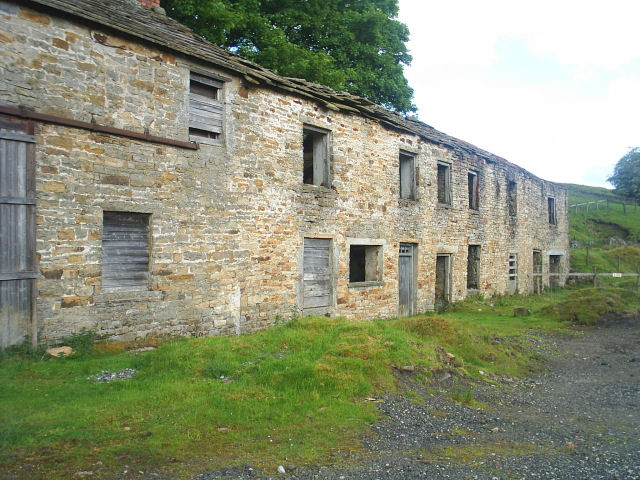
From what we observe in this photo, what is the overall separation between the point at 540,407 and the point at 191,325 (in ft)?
19.8

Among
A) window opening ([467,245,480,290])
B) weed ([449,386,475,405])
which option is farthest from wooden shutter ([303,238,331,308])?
window opening ([467,245,480,290])

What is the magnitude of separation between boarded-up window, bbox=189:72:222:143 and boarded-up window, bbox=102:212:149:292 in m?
2.11

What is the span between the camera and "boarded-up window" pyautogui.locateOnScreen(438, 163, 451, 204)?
1583 cm

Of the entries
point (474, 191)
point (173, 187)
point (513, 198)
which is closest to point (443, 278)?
point (474, 191)

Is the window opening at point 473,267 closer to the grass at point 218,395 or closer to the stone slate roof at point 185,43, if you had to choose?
the stone slate roof at point 185,43

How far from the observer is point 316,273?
430 inches

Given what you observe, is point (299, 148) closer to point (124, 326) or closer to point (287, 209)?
point (287, 209)

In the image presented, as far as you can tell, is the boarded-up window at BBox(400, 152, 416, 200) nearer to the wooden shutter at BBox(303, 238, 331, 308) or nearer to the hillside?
the wooden shutter at BBox(303, 238, 331, 308)

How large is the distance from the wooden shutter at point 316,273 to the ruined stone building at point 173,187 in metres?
0.05

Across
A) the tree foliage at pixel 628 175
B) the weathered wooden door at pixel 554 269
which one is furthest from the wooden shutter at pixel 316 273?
the tree foliage at pixel 628 175

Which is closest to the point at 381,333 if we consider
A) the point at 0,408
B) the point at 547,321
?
the point at 0,408

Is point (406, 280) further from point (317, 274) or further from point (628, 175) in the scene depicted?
point (628, 175)

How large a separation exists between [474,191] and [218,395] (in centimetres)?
1500

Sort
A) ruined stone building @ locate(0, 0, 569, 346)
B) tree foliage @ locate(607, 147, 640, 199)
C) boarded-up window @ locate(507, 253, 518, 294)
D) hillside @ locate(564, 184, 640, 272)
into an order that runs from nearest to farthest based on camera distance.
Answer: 1. ruined stone building @ locate(0, 0, 569, 346)
2. boarded-up window @ locate(507, 253, 518, 294)
3. hillside @ locate(564, 184, 640, 272)
4. tree foliage @ locate(607, 147, 640, 199)
